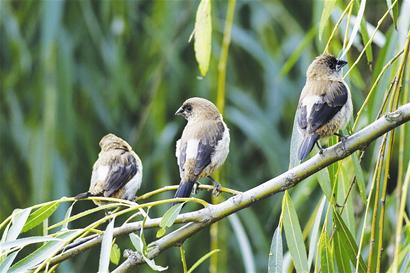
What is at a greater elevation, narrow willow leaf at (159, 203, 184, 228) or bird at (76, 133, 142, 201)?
bird at (76, 133, 142, 201)

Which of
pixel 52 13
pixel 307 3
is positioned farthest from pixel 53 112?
pixel 307 3

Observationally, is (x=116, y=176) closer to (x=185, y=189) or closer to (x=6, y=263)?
(x=185, y=189)

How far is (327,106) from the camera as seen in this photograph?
2.46 metres

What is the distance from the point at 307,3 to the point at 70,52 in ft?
5.53

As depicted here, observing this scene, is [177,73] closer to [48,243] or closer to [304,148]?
[304,148]

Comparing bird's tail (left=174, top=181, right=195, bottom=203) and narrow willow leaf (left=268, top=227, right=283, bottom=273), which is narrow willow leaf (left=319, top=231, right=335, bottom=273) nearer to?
narrow willow leaf (left=268, top=227, right=283, bottom=273)

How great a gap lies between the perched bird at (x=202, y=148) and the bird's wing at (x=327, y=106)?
0.31 meters

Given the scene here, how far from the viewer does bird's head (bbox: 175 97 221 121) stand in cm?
293

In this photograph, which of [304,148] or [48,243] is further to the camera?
[304,148]

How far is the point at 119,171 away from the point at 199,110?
313 millimetres

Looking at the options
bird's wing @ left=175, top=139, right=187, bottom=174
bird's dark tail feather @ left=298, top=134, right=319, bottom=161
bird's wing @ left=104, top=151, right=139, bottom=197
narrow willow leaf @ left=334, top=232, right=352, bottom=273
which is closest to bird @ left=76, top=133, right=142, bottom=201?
bird's wing @ left=104, top=151, right=139, bottom=197

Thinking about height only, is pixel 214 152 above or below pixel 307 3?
below

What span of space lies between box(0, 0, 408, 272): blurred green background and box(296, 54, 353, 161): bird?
222cm

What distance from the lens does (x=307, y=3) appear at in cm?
599
